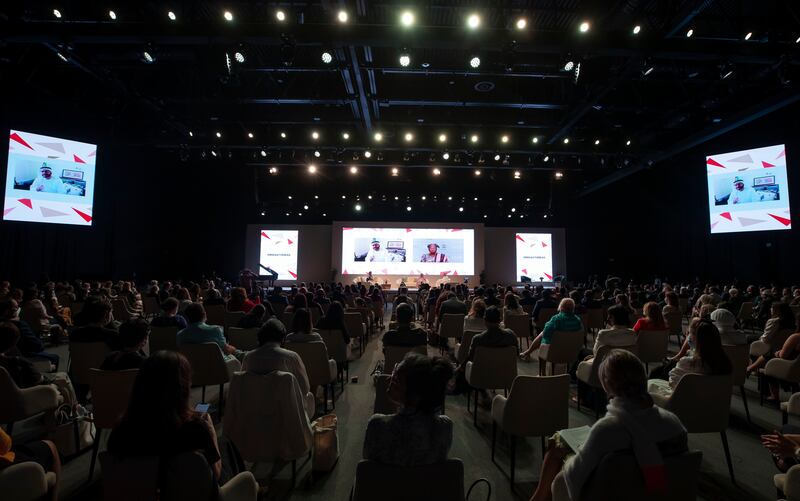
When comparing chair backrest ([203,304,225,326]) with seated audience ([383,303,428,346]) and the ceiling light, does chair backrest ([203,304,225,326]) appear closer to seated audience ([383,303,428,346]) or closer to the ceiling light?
seated audience ([383,303,428,346])

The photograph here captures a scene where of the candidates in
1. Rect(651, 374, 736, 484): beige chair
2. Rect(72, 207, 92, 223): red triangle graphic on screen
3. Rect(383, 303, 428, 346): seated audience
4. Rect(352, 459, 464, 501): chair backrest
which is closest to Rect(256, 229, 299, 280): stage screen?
Rect(72, 207, 92, 223): red triangle graphic on screen

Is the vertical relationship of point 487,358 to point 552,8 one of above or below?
Result: below

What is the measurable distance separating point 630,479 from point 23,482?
261 cm

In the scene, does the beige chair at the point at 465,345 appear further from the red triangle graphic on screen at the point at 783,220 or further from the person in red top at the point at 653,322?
the red triangle graphic on screen at the point at 783,220

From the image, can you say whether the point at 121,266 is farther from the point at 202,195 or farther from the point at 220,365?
the point at 220,365

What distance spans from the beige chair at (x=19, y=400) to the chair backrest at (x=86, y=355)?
62 centimetres

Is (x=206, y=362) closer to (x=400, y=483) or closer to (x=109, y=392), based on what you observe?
(x=109, y=392)

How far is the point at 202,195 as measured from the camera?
15.8 meters

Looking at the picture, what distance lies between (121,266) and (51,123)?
4543 mm

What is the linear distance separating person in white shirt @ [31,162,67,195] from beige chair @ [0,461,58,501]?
11.6 meters

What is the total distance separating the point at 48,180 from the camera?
1020 centimetres

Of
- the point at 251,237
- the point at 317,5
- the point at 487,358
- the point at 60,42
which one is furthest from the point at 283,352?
the point at 251,237

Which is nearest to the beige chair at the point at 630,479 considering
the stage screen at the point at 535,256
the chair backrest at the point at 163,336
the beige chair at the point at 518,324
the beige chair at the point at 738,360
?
the beige chair at the point at 738,360

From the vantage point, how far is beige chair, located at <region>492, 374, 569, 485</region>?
2.73 meters
